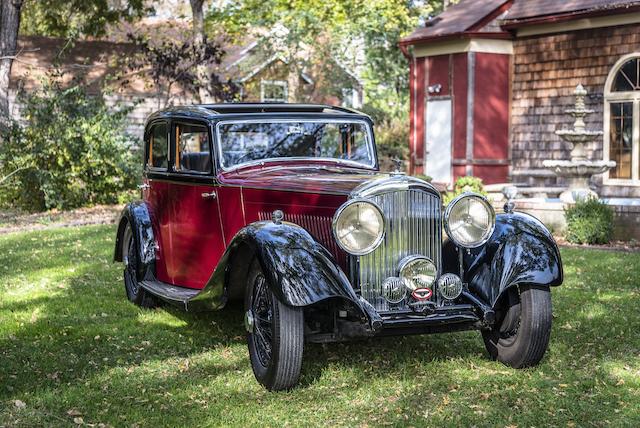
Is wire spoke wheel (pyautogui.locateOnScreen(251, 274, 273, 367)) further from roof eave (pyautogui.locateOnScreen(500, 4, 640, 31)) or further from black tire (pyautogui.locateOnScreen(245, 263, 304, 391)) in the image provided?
roof eave (pyautogui.locateOnScreen(500, 4, 640, 31))

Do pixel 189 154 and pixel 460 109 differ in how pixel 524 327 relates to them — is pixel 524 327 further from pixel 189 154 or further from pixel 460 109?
pixel 460 109

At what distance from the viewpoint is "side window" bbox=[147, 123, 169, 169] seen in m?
6.86

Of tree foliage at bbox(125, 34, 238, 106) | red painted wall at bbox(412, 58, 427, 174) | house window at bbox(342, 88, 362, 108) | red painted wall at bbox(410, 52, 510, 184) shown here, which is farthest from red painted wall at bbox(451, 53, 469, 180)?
house window at bbox(342, 88, 362, 108)

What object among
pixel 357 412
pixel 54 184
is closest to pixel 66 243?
pixel 54 184

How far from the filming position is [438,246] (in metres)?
5.13

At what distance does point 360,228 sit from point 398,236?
312mm

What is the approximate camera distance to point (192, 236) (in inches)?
250

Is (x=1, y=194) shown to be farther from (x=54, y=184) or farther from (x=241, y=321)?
(x=241, y=321)

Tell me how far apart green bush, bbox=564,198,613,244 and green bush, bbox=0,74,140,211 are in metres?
9.08

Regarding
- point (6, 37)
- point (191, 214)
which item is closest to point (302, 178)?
point (191, 214)

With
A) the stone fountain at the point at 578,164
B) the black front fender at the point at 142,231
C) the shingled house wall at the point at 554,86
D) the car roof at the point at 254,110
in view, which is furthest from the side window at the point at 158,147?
the shingled house wall at the point at 554,86

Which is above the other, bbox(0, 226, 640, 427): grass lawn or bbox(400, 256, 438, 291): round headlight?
bbox(400, 256, 438, 291): round headlight

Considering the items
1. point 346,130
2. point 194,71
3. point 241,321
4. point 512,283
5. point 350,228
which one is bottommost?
point 241,321

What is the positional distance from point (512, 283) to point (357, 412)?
1.26m
